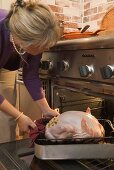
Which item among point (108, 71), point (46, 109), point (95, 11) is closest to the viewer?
point (108, 71)

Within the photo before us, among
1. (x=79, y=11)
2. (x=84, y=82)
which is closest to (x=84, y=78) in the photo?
(x=84, y=82)

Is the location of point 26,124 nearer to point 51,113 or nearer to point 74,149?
point 51,113

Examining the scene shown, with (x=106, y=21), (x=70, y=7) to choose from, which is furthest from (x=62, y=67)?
(x=70, y=7)

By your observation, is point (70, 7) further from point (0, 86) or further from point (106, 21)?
point (0, 86)

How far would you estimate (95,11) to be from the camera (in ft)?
5.67

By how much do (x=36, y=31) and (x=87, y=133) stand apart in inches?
13.9

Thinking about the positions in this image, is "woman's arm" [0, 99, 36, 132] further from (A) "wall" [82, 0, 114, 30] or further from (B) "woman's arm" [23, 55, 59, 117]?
(A) "wall" [82, 0, 114, 30]

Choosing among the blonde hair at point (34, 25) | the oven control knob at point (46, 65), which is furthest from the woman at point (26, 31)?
the oven control knob at point (46, 65)

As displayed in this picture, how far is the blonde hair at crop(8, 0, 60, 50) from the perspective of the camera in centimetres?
79

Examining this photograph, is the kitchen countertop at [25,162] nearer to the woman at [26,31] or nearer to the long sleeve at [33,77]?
the woman at [26,31]

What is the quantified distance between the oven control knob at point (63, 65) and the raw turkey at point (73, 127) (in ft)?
0.63

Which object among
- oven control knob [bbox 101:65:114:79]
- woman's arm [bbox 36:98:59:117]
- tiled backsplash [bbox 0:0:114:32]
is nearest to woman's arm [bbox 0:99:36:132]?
woman's arm [bbox 36:98:59:117]

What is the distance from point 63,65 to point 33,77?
218mm

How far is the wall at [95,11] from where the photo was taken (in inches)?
64.6
